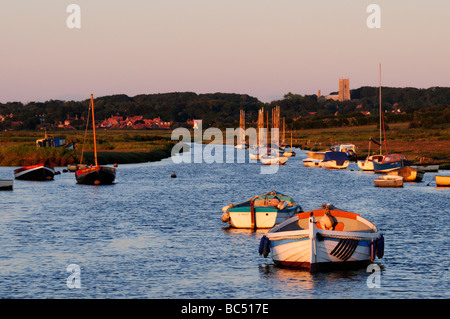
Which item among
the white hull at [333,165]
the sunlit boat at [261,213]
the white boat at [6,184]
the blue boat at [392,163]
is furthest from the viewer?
the white hull at [333,165]

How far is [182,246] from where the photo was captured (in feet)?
140

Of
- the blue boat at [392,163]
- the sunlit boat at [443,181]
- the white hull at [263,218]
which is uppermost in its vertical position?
the blue boat at [392,163]

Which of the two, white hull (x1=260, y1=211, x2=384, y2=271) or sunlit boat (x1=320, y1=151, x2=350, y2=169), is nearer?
white hull (x1=260, y1=211, x2=384, y2=271)

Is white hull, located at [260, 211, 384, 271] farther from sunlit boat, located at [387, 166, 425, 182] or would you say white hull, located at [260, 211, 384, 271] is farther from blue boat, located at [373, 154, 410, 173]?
blue boat, located at [373, 154, 410, 173]

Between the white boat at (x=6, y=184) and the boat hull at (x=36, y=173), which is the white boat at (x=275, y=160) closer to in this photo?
the boat hull at (x=36, y=173)

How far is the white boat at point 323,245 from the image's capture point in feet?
105

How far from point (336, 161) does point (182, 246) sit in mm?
85722

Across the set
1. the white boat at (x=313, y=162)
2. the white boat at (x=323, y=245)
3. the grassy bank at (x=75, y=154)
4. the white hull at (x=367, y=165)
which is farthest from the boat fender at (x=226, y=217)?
the white boat at (x=313, y=162)

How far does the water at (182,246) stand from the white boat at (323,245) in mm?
614

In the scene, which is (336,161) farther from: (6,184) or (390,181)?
(6,184)

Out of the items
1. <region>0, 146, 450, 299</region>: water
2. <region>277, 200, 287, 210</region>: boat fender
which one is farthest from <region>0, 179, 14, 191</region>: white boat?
<region>277, 200, 287, 210</region>: boat fender

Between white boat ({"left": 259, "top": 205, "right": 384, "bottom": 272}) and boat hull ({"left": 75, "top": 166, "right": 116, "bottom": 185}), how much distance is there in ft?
195

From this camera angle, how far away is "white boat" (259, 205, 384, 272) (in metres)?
32.0

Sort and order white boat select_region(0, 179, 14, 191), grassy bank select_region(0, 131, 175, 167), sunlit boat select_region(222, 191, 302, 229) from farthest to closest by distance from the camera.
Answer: grassy bank select_region(0, 131, 175, 167) → white boat select_region(0, 179, 14, 191) → sunlit boat select_region(222, 191, 302, 229)
